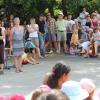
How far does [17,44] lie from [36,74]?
1.22 meters

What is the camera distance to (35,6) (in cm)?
2283

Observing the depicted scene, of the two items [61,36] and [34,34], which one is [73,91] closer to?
[34,34]

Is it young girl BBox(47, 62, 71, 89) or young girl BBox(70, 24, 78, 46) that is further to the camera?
young girl BBox(70, 24, 78, 46)

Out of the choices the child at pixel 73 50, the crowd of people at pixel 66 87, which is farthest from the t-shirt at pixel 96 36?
the crowd of people at pixel 66 87

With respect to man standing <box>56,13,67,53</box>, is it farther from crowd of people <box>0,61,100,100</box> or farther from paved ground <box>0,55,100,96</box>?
crowd of people <box>0,61,100,100</box>

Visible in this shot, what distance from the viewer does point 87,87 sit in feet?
16.3

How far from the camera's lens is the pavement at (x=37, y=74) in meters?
11.5

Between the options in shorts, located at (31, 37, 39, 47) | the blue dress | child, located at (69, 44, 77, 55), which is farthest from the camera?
child, located at (69, 44, 77, 55)

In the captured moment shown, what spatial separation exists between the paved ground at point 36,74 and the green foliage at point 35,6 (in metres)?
4.75

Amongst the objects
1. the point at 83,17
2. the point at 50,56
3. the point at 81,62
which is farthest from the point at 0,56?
the point at 83,17

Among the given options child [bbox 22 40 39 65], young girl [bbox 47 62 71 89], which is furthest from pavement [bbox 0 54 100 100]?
young girl [bbox 47 62 71 89]

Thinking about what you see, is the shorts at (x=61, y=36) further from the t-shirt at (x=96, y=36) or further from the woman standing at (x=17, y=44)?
the woman standing at (x=17, y=44)

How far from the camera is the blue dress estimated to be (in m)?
14.4

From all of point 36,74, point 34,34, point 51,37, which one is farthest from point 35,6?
point 36,74
